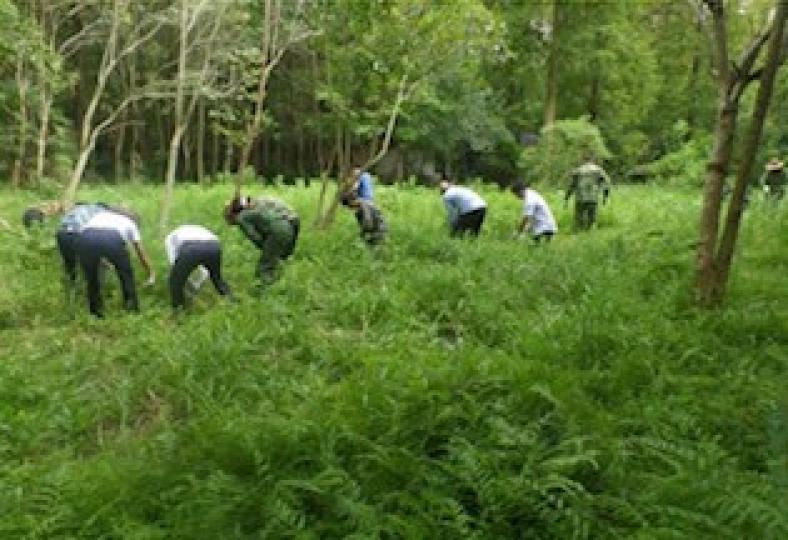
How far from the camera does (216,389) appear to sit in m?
6.08

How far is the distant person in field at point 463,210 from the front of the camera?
12.4 metres

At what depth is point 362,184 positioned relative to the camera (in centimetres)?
1420

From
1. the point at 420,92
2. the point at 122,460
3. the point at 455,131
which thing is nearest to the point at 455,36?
the point at 420,92

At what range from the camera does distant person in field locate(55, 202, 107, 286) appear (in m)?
8.70

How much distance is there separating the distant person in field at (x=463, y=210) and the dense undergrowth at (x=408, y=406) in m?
2.58

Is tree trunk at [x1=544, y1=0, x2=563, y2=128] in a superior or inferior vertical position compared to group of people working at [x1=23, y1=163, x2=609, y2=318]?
superior

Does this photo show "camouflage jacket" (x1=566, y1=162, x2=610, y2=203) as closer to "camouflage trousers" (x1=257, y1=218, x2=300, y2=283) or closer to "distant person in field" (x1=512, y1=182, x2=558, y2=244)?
"distant person in field" (x1=512, y1=182, x2=558, y2=244)

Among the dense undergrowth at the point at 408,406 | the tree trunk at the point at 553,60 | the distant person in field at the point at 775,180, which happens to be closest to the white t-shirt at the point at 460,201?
the dense undergrowth at the point at 408,406

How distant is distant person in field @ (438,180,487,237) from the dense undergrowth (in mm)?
2575

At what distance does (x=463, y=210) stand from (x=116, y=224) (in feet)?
18.1

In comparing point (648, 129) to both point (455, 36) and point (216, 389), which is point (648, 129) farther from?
point (216, 389)

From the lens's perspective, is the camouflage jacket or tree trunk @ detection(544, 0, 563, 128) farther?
tree trunk @ detection(544, 0, 563, 128)

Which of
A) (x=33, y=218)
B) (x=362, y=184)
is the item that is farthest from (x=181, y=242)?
(x=362, y=184)

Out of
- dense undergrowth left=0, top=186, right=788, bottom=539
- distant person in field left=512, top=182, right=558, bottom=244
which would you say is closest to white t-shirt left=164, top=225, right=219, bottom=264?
dense undergrowth left=0, top=186, right=788, bottom=539
